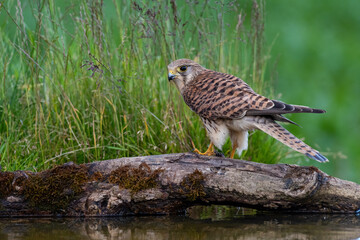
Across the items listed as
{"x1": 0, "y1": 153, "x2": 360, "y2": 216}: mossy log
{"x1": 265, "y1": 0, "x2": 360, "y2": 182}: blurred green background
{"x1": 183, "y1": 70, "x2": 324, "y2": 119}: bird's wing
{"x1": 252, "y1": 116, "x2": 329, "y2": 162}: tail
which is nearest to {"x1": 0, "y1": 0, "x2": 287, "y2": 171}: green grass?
{"x1": 183, "y1": 70, "x2": 324, "y2": 119}: bird's wing

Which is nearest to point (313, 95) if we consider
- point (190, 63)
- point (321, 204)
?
point (190, 63)

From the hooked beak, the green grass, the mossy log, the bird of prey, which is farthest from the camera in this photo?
the hooked beak

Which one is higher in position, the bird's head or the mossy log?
the bird's head

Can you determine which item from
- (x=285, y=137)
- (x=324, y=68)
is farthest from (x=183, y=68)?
(x=324, y=68)

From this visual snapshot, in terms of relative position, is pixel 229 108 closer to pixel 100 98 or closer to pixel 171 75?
pixel 171 75

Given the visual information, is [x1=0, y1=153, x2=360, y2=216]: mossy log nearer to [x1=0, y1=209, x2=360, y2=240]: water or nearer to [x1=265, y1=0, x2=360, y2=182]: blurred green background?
[x1=0, y1=209, x2=360, y2=240]: water

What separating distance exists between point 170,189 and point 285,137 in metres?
0.99

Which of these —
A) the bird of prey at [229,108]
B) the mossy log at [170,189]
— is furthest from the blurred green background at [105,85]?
the mossy log at [170,189]

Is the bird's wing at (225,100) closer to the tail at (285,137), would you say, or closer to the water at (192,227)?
the tail at (285,137)

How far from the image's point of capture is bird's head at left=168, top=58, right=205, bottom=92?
557cm

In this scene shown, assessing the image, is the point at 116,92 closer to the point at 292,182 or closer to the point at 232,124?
the point at 232,124

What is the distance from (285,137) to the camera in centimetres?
485

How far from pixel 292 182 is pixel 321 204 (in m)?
0.35

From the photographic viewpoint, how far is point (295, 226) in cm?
438
